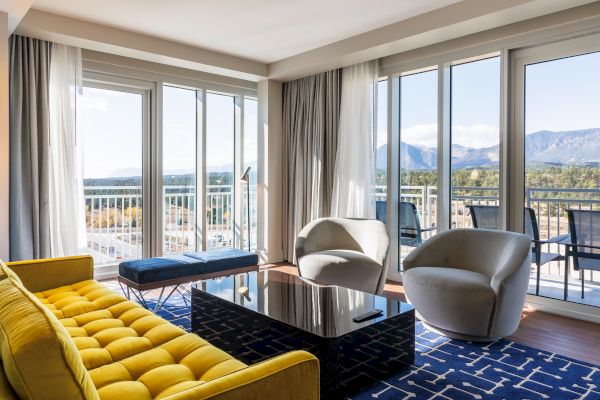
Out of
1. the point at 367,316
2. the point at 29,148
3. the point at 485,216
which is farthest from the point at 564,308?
the point at 29,148

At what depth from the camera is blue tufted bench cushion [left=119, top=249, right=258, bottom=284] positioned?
3.35 m

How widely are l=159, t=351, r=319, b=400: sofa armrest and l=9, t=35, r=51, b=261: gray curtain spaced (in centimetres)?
368

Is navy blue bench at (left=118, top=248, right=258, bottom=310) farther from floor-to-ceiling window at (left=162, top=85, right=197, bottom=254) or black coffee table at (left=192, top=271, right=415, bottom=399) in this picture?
floor-to-ceiling window at (left=162, top=85, right=197, bottom=254)

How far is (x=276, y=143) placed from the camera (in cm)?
590

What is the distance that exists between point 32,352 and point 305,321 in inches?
60.3

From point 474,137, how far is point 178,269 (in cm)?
310

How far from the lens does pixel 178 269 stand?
3492mm

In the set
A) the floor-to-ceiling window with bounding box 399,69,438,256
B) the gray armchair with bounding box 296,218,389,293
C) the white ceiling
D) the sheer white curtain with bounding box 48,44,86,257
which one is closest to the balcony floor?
the floor-to-ceiling window with bounding box 399,69,438,256

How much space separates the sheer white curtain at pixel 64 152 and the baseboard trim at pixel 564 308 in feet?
14.6

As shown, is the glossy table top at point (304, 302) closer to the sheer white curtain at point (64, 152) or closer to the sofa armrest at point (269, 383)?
the sofa armrest at point (269, 383)

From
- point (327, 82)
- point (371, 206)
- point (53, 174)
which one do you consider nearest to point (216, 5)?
point (327, 82)

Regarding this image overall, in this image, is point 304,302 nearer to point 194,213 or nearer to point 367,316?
point 367,316

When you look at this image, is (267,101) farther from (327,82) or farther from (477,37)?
(477,37)

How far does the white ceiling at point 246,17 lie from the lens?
3672mm
